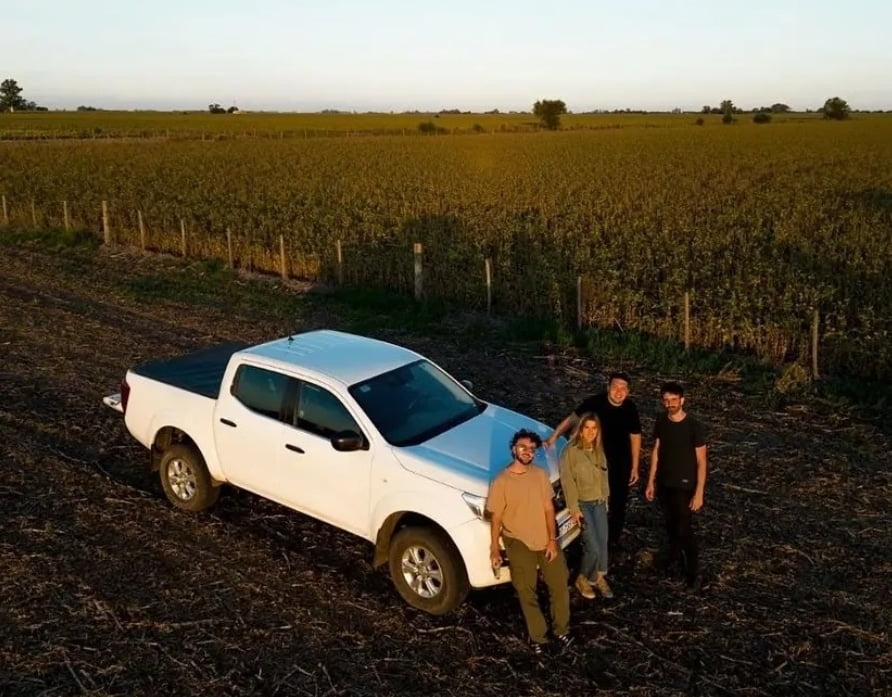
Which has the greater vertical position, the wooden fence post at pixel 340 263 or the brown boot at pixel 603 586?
the wooden fence post at pixel 340 263

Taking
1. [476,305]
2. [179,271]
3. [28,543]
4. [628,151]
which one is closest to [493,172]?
[628,151]

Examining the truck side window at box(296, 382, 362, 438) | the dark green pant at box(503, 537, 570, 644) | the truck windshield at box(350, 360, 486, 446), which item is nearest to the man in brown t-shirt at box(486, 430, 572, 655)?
the dark green pant at box(503, 537, 570, 644)

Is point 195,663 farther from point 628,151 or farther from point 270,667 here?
point 628,151

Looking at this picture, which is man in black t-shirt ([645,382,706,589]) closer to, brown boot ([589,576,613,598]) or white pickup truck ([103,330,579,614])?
brown boot ([589,576,613,598])

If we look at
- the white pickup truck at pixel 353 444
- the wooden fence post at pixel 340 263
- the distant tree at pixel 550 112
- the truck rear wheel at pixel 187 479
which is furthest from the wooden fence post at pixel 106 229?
the distant tree at pixel 550 112

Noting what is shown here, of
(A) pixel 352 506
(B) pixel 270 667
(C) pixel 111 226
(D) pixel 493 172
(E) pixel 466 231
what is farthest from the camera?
(D) pixel 493 172

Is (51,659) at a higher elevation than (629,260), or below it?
below

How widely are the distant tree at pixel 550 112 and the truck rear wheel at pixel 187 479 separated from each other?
400 feet

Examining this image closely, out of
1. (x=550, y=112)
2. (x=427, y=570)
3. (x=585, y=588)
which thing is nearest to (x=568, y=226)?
(x=585, y=588)

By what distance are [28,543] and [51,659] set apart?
187 cm

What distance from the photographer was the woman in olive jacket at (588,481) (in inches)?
234

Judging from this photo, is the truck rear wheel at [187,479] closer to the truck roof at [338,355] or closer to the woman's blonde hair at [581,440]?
the truck roof at [338,355]

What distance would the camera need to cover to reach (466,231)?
19734mm

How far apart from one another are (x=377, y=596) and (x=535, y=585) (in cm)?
135
